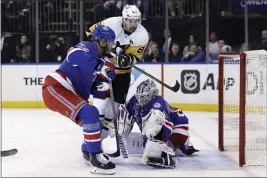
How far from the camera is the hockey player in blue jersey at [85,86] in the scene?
3.24 meters

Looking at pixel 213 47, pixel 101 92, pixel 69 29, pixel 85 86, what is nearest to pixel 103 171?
pixel 85 86

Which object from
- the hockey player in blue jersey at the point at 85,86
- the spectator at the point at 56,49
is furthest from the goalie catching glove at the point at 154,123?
the spectator at the point at 56,49

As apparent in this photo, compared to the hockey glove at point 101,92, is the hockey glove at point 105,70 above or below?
above

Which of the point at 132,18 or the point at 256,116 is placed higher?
the point at 132,18

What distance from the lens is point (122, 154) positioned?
368 cm

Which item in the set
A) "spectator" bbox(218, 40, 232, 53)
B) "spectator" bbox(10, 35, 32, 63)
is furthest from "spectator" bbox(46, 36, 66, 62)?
"spectator" bbox(218, 40, 232, 53)

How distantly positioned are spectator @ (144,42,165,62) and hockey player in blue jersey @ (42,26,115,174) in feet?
14.2

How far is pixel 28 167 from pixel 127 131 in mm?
728

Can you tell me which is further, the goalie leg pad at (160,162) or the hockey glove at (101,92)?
the hockey glove at (101,92)

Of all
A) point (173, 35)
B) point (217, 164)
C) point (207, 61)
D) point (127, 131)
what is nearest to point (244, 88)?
point (217, 164)

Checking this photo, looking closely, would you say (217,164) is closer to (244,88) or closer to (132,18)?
(244,88)

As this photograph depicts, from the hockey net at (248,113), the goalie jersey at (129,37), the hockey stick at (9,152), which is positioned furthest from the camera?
the goalie jersey at (129,37)

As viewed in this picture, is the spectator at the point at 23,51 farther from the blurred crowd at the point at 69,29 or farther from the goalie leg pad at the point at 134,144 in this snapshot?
the goalie leg pad at the point at 134,144

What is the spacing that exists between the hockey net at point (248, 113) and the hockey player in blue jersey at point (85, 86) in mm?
884
